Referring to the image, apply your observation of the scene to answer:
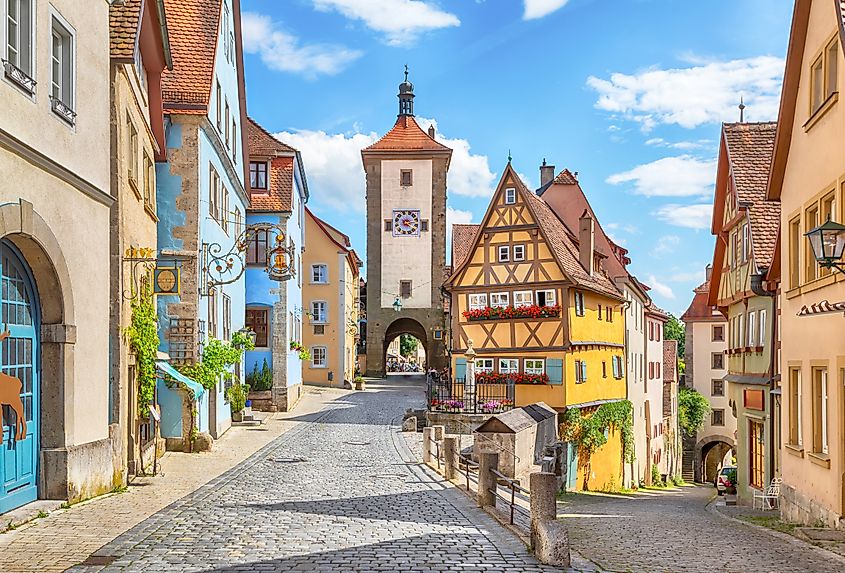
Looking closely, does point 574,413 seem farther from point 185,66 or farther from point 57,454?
point 57,454

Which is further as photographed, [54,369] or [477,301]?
[477,301]

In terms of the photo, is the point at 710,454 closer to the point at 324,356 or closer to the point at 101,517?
the point at 324,356

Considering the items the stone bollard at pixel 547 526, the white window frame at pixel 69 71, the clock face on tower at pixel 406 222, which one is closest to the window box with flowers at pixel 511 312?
the white window frame at pixel 69 71

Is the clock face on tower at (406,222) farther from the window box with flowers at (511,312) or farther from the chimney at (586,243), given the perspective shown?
the window box with flowers at (511,312)

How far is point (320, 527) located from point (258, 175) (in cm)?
2664

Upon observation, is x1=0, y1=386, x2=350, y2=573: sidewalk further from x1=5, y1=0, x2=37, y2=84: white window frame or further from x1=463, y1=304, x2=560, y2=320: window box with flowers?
x1=463, y1=304, x2=560, y2=320: window box with flowers

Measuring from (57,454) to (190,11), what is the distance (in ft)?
50.4

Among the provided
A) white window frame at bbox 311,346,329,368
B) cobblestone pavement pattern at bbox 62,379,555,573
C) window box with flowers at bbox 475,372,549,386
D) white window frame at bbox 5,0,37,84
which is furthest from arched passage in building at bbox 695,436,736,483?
white window frame at bbox 5,0,37,84

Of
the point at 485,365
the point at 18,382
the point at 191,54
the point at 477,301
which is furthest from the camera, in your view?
the point at 477,301

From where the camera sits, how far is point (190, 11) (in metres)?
25.1

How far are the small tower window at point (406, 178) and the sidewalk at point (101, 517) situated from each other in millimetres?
40392

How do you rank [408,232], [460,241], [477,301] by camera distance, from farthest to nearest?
[408,232]
[460,241]
[477,301]

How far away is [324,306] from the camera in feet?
177

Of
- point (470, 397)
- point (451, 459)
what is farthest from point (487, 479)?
point (470, 397)
